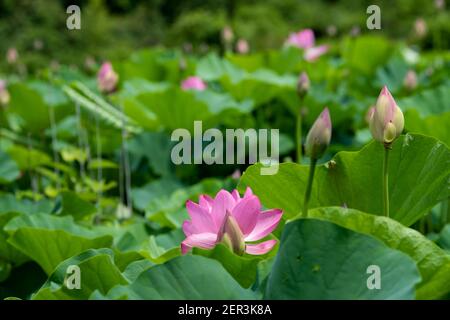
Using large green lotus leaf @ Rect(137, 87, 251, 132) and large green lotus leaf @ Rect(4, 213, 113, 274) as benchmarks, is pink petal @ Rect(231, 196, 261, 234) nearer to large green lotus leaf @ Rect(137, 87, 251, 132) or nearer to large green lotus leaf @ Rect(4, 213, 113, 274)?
large green lotus leaf @ Rect(4, 213, 113, 274)

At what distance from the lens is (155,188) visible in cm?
196

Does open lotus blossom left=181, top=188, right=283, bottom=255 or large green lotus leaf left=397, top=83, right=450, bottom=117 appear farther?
large green lotus leaf left=397, top=83, right=450, bottom=117

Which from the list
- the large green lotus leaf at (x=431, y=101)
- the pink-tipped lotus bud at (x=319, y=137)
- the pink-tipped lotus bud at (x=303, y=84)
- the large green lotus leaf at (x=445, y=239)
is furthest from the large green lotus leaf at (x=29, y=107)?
the pink-tipped lotus bud at (x=319, y=137)

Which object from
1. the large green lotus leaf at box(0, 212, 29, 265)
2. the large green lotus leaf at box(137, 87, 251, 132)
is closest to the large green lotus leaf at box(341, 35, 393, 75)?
the large green lotus leaf at box(137, 87, 251, 132)

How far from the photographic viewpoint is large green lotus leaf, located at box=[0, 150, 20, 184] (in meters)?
1.87

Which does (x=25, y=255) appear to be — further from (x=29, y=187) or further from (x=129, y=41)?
(x=129, y=41)

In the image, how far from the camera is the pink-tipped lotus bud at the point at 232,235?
2.66 ft

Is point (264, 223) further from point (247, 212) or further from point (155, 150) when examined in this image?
point (155, 150)

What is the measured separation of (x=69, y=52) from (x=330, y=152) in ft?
31.6

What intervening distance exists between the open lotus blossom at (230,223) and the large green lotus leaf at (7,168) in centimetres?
112

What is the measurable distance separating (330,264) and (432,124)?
102cm

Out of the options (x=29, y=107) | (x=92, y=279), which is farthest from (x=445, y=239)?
(x=29, y=107)

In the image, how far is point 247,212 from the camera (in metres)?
0.83
